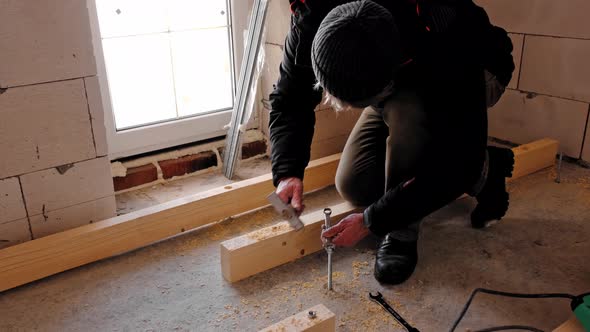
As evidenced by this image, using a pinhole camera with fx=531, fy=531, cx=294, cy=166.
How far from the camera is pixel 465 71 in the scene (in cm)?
148

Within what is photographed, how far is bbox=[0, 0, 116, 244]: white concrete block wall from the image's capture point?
174 cm

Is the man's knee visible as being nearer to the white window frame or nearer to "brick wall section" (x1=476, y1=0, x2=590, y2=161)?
the white window frame

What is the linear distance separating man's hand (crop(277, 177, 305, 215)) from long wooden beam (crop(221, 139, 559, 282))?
158mm

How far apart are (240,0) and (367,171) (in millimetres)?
1099

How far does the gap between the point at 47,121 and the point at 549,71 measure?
2.31 m

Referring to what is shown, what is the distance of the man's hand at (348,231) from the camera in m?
1.61

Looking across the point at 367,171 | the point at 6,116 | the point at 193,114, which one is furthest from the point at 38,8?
the point at 367,171

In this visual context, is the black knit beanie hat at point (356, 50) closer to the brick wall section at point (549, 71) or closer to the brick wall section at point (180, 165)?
the brick wall section at point (180, 165)

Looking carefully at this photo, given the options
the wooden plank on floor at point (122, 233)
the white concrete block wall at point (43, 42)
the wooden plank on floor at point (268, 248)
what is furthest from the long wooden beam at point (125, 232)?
the white concrete block wall at point (43, 42)

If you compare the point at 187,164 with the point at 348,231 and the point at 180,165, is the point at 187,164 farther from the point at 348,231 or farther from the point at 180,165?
the point at 348,231

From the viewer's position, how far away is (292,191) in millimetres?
1719

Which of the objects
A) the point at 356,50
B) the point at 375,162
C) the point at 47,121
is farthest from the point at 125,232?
the point at 356,50

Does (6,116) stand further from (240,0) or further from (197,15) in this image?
(240,0)

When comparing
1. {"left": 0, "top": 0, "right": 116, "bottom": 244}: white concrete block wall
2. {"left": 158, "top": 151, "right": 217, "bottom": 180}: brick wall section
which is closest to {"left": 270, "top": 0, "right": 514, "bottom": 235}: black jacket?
{"left": 0, "top": 0, "right": 116, "bottom": 244}: white concrete block wall
